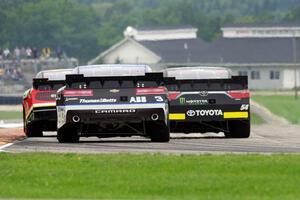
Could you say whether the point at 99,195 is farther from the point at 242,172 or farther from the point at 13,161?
the point at 13,161

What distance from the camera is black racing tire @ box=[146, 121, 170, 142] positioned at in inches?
1044

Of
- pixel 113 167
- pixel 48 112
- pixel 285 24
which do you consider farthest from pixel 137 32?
pixel 113 167

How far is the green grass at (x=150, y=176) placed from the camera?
1744 centimetres

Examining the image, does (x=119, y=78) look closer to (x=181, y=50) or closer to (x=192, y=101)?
(x=192, y=101)

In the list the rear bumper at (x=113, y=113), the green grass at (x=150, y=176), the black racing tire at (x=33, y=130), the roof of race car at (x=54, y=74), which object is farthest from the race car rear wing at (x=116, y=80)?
the roof of race car at (x=54, y=74)

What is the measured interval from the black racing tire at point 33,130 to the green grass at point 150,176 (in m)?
8.06

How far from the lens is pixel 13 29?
143 meters

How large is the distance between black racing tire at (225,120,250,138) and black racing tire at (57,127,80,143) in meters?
4.13

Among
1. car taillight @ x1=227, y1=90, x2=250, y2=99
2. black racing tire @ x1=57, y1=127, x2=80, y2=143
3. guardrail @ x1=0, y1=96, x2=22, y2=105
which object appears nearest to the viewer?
black racing tire @ x1=57, y1=127, x2=80, y2=143

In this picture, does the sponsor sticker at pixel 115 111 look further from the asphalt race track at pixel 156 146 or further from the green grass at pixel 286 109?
the green grass at pixel 286 109

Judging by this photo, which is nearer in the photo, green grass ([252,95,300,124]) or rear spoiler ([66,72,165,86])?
rear spoiler ([66,72,165,86])

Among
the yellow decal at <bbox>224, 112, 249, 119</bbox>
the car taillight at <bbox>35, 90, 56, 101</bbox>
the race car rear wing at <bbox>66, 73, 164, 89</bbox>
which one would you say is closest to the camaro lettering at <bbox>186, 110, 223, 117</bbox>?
the yellow decal at <bbox>224, 112, 249, 119</bbox>

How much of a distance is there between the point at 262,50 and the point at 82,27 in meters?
41.2

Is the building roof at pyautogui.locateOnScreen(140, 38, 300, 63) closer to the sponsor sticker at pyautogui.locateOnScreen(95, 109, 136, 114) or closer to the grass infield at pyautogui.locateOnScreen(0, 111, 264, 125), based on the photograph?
the grass infield at pyautogui.locateOnScreen(0, 111, 264, 125)
